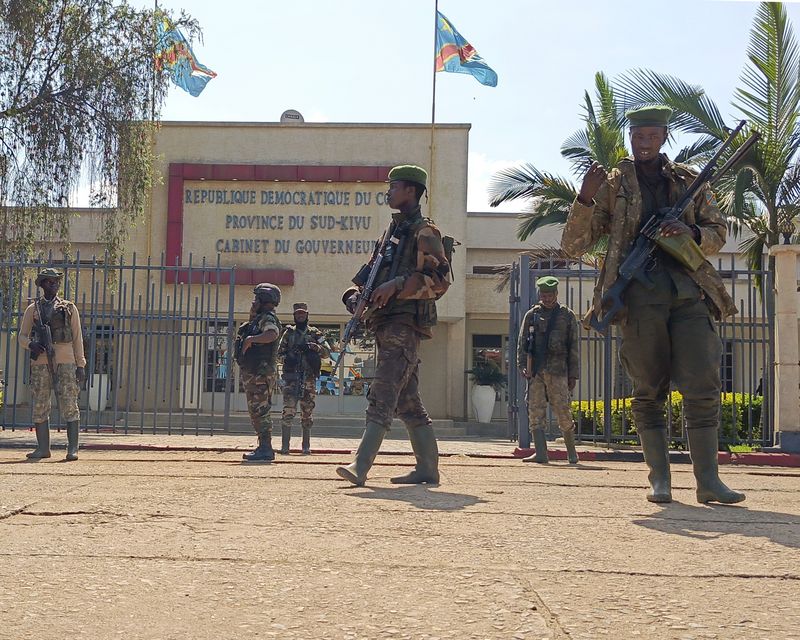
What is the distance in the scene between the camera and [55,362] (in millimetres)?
7895

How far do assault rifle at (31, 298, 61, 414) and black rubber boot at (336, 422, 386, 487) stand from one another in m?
3.76

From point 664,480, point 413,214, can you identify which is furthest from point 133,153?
point 664,480

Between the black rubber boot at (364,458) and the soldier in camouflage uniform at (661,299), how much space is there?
134cm

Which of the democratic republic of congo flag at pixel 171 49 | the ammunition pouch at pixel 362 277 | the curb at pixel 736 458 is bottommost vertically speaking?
the curb at pixel 736 458

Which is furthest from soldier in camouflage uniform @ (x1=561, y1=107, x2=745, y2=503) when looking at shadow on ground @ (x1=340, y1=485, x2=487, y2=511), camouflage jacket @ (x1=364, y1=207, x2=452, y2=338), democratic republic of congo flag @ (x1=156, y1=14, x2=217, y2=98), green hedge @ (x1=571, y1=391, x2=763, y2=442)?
democratic republic of congo flag @ (x1=156, y1=14, x2=217, y2=98)

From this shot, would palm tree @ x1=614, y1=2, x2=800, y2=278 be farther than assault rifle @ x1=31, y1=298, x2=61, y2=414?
Yes

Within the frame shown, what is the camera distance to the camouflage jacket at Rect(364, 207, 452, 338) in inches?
201

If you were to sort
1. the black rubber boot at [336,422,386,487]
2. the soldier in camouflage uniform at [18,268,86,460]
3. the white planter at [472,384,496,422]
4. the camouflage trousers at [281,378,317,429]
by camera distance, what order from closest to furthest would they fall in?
A: the black rubber boot at [336,422,386,487]
the soldier in camouflage uniform at [18,268,86,460]
the camouflage trousers at [281,378,317,429]
the white planter at [472,384,496,422]

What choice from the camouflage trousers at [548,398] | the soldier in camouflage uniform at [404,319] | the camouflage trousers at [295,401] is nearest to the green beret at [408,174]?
the soldier in camouflage uniform at [404,319]

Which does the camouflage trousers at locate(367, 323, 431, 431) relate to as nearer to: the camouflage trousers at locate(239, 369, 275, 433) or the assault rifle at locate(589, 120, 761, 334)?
the assault rifle at locate(589, 120, 761, 334)

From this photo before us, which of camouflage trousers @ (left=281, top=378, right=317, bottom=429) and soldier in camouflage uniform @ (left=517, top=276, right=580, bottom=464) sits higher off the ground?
soldier in camouflage uniform @ (left=517, top=276, right=580, bottom=464)

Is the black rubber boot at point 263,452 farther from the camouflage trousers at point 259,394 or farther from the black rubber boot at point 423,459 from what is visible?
the black rubber boot at point 423,459

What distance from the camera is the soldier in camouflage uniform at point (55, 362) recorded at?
7879mm

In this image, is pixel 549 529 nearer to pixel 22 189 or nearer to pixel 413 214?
pixel 413 214
